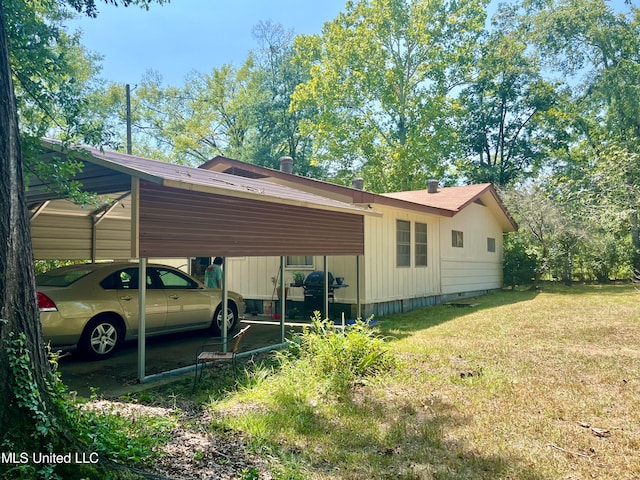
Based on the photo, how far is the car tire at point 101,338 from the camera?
21.3ft

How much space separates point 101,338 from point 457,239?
12299mm

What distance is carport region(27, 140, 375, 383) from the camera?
5.33 meters

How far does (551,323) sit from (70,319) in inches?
361

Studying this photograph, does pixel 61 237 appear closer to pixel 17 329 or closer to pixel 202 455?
pixel 202 455

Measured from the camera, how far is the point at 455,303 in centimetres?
1433

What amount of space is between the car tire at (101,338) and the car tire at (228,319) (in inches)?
74.0

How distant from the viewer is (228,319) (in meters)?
8.59

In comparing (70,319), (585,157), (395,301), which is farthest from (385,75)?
(70,319)

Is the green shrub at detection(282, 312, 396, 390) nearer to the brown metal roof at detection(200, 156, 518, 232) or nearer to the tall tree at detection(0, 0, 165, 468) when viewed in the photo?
the tall tree at detection(0, 0, 165, 468)

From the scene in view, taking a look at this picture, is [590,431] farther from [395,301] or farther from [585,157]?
[585,157]

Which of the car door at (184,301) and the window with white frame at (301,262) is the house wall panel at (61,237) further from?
the window with white frame at (301,262)

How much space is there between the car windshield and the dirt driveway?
1092mm

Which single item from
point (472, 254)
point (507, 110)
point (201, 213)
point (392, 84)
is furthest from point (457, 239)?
point (507, 110)

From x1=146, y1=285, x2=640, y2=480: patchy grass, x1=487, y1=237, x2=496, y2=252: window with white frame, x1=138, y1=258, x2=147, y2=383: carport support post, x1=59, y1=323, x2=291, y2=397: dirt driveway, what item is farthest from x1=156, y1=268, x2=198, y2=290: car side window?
x1=487, y1=237, x2=496, y2=252: window with white frame
